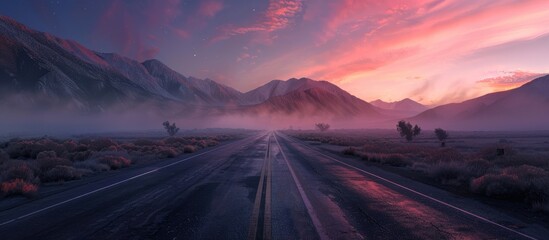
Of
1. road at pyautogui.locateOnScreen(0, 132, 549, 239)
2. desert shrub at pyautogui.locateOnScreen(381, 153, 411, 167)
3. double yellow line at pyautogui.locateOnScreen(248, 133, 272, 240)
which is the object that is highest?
desert shrub at pyautogui.locateOnScreen(381, 153, 411, 167)

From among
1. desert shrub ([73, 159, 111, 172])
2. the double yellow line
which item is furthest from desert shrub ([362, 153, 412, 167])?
desert shrub ([73, 159, 111, 172])

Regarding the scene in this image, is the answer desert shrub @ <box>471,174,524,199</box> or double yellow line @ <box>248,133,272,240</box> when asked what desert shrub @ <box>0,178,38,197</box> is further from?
desert shrub @ <box>471,174,524,199</box>

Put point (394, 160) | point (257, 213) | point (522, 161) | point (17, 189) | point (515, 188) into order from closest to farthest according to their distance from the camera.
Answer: point (257, 213), point (515, 188), point (17, 189), point (522, 161), point (394, 160)

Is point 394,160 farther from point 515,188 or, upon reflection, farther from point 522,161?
point 515,188

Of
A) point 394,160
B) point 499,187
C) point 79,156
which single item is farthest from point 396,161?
point 79,156

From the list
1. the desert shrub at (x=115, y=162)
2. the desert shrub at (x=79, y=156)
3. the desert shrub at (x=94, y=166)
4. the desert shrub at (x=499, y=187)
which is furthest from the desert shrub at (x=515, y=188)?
the desert shrub at (x=79, y=156)

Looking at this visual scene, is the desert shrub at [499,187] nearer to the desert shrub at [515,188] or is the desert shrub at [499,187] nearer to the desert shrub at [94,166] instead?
the desert shrub at [515,188]

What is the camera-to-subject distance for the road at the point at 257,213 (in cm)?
732

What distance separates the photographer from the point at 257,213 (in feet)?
29.4

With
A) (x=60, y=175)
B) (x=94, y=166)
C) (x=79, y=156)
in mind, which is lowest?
(x=60, y=175)

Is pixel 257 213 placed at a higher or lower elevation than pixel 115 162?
lower

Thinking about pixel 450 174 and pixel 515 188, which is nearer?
pixel 515 188

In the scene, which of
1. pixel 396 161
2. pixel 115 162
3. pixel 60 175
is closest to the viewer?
pixel 60 175

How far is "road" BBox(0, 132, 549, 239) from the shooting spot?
24.0 feet
